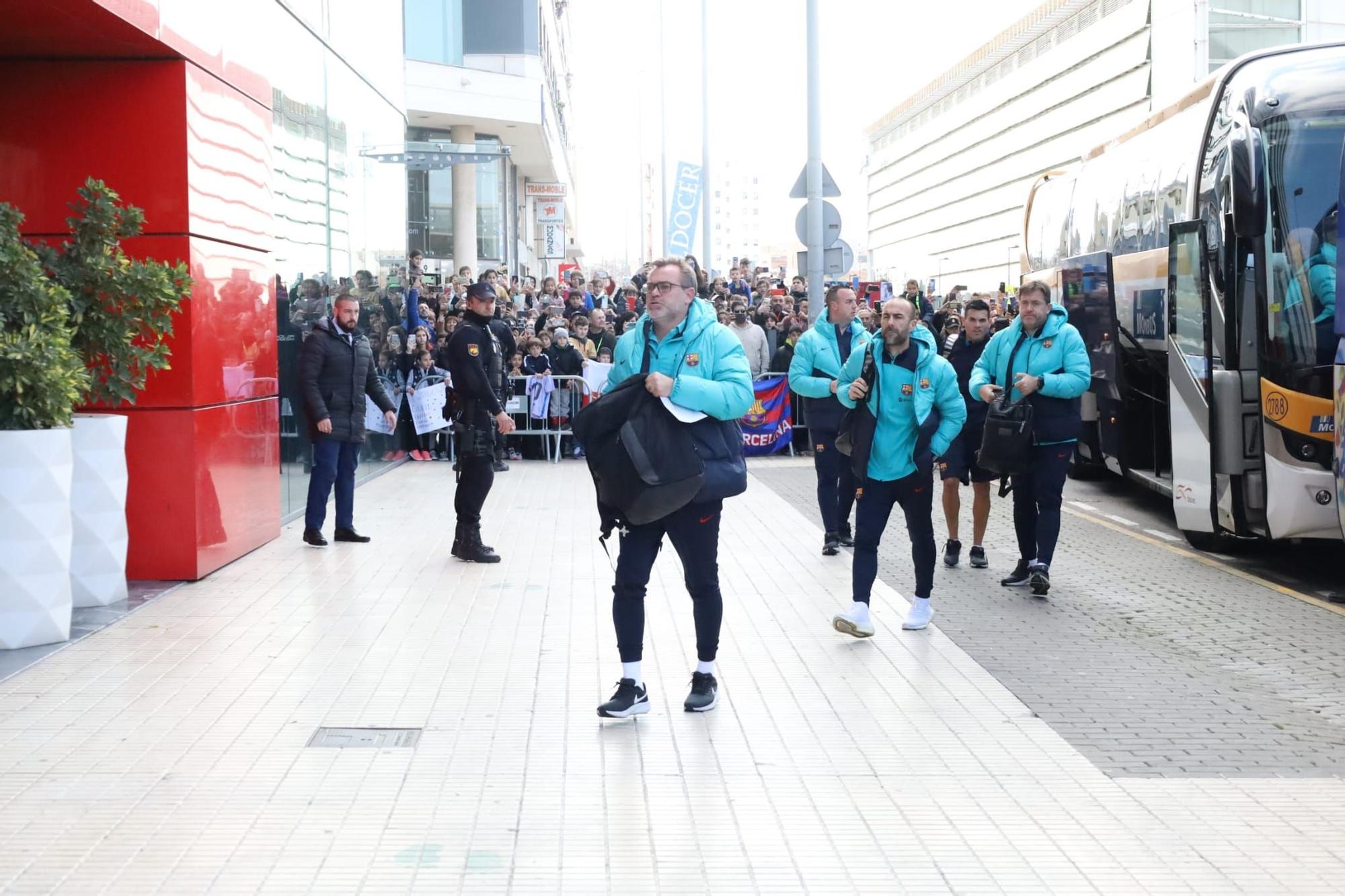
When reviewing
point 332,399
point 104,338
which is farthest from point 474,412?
point 104,338

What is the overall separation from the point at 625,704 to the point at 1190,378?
640cm

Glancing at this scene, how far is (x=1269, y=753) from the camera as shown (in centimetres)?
611

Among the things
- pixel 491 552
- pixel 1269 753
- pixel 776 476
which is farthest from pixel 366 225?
pixel 1269 753

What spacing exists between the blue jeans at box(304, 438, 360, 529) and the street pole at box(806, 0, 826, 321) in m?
8.33

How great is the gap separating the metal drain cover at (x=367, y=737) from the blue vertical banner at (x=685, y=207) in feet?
84.6

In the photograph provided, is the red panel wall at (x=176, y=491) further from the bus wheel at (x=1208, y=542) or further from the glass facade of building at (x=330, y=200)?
the bus wheel at (x=1208, y=542)

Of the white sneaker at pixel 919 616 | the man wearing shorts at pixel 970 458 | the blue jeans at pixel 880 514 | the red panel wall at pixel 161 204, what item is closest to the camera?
the blue jeans at pixel 880 514

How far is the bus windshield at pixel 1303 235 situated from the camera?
10.2 meters

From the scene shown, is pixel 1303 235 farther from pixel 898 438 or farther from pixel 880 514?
pixel 880 514

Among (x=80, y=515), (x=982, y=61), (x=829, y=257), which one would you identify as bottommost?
(x=80, y=515)

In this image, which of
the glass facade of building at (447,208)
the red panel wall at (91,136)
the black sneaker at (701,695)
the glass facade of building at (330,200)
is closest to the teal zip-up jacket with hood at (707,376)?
the black sneaker at (701,695)

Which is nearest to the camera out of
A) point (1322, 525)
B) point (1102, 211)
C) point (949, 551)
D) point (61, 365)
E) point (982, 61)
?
point (61, 365)

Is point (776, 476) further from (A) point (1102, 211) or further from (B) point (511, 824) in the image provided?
(B) point (511, 824)

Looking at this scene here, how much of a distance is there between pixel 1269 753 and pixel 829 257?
13.4m
